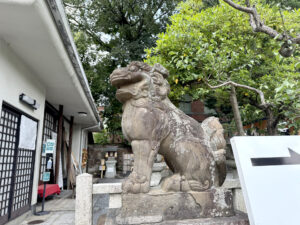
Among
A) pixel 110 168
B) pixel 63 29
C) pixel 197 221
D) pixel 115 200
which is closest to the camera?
pixel 197 221

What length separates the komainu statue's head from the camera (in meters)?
2.31

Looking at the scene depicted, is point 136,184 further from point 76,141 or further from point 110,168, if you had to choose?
point 110,168

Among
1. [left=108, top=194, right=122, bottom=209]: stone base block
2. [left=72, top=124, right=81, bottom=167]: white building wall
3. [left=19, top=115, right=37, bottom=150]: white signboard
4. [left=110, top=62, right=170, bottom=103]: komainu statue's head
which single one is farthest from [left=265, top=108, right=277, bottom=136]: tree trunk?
[left=72, top=124, right=81, bottom=167]: white building wall

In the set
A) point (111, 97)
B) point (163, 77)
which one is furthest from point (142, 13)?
point (163, 77)

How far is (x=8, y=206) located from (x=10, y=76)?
7.87 feet

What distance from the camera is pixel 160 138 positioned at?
88.3 inches

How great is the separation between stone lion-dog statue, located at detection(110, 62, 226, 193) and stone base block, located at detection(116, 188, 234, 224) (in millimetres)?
72

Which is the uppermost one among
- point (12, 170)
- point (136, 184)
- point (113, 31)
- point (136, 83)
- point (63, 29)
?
point (113, 31)

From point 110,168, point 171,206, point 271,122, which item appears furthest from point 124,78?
point 110,168

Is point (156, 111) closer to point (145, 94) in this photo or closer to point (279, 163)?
point (145, 94)

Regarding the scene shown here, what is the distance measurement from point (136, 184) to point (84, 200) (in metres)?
0.57

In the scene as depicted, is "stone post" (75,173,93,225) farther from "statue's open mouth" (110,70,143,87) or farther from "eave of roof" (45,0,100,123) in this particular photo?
"eave of roof" (45,0,100,123)

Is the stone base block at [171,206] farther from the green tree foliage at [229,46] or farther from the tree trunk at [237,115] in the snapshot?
the tree trunk at [237,115]

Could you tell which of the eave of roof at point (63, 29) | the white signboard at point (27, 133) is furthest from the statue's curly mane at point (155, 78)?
the white signboard at point (27, 133)
